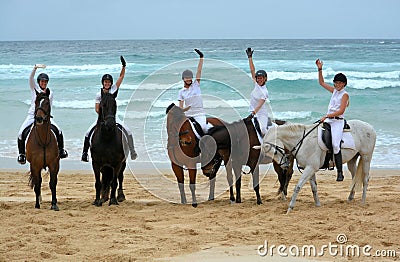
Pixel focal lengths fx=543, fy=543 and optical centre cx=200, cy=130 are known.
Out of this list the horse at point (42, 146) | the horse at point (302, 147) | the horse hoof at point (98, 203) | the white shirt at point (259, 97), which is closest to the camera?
the horse at point (42, 146)

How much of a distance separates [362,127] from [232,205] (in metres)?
2.49

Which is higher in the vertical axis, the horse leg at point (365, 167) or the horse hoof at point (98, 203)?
the horse leg at point (365, 167)

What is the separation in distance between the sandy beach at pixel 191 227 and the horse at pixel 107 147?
381mm

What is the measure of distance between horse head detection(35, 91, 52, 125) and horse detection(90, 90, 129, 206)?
80cm

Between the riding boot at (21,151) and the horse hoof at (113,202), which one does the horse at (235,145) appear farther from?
the riding boot at (21,151)

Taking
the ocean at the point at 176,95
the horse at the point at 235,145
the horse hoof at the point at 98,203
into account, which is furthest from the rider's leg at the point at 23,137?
the ocean at the point at 176,95

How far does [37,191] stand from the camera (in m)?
8.70

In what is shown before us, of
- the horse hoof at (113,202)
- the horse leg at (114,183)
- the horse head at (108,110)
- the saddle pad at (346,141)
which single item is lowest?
the horse hoof at (113,202)

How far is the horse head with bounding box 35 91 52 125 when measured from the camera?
8117 millimetres

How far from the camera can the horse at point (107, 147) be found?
8305 mm

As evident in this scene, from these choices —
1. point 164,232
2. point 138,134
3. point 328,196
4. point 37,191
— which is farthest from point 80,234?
→ point 138,134

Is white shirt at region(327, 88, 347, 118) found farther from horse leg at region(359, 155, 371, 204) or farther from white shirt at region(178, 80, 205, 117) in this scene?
white shirt at region(178, 80, 205, 117)

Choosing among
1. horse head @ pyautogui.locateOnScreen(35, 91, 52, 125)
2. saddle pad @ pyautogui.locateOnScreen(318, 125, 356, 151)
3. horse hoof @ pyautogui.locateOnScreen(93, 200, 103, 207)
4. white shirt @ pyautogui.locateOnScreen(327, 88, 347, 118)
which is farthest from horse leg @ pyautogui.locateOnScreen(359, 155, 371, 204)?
horse head @ pyautogui.locateOnScreen(35, 91, 52, 125)

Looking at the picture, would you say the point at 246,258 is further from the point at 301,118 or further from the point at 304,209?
the point at 301,118
